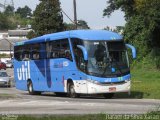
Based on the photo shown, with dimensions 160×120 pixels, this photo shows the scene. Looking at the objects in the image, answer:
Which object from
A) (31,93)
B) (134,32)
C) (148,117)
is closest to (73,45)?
(31,93)

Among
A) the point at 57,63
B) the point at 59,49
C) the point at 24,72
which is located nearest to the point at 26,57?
the point at 24,72

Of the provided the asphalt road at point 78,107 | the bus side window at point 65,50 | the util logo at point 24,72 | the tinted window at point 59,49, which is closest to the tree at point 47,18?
the util logo at point 24,72

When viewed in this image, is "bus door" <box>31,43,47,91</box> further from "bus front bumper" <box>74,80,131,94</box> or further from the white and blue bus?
"bus front bumper" <box>74,80,131,94</box>

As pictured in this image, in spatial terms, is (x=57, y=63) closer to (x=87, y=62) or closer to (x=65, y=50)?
(x=65, y=50)

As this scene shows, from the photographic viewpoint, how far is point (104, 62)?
28141 mm

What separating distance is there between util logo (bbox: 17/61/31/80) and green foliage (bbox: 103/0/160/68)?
19245 mm

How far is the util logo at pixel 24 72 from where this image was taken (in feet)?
120

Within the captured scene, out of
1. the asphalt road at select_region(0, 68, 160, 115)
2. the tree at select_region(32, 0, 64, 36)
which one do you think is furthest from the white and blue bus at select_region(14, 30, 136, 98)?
the tree at select_region(32, 0, 64, 36)

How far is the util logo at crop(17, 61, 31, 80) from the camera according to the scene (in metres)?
36.6

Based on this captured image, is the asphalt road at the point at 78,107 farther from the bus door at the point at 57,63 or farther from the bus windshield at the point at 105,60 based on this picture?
the bus door at the point at 57,63

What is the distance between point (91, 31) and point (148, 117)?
1625 cm

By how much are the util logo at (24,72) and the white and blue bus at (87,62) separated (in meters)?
3.62

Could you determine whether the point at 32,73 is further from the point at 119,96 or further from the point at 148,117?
the point at 148,117

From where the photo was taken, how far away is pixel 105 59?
28.2 meters
